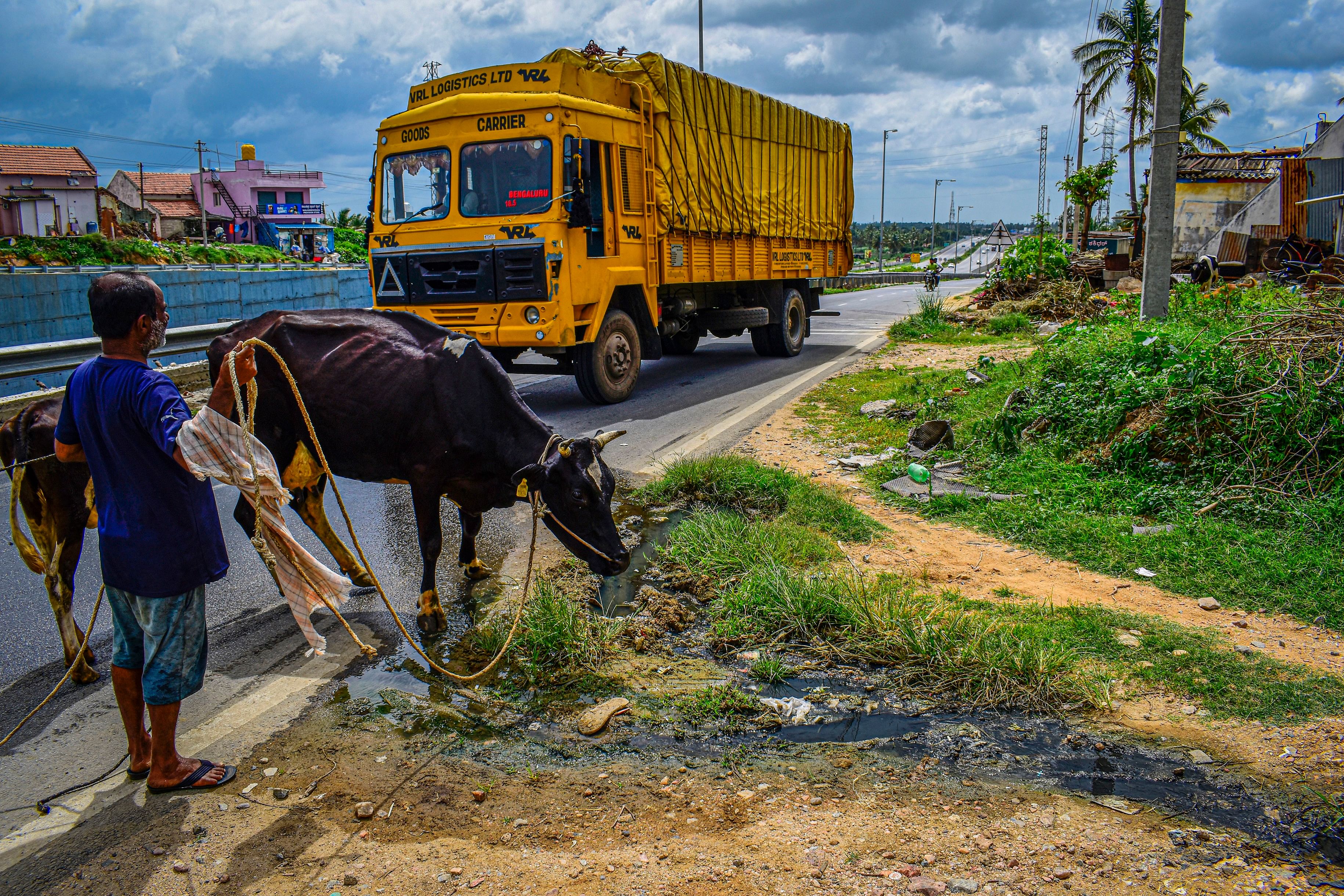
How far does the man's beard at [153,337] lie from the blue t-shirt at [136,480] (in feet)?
0.29

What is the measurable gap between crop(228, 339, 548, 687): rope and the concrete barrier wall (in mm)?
5792

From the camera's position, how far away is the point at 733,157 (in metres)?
12.4

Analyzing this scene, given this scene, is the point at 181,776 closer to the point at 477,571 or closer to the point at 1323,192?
the point at 477,571

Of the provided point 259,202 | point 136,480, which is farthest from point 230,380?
point 259,202

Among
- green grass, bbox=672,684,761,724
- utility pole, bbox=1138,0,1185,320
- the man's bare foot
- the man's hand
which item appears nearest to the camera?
the man's hand

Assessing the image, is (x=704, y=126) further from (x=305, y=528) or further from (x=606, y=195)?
(x=305, y=528)

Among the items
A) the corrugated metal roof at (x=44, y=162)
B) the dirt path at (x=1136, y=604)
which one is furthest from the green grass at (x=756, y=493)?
the corrugated metal roof at (x=44, y=162)

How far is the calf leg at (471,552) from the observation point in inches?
199

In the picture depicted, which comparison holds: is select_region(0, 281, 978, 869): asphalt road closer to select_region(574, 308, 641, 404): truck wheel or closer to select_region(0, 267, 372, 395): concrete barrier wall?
select_region(574, 308, 641, 404): truck wheel

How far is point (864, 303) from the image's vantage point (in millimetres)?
29609

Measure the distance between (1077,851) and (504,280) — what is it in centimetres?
772

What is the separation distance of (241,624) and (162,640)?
1.59 m

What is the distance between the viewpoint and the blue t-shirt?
2918 millimetres

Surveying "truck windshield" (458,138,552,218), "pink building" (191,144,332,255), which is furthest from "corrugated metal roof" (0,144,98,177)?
"truck windshield" (458,138,552,218)
